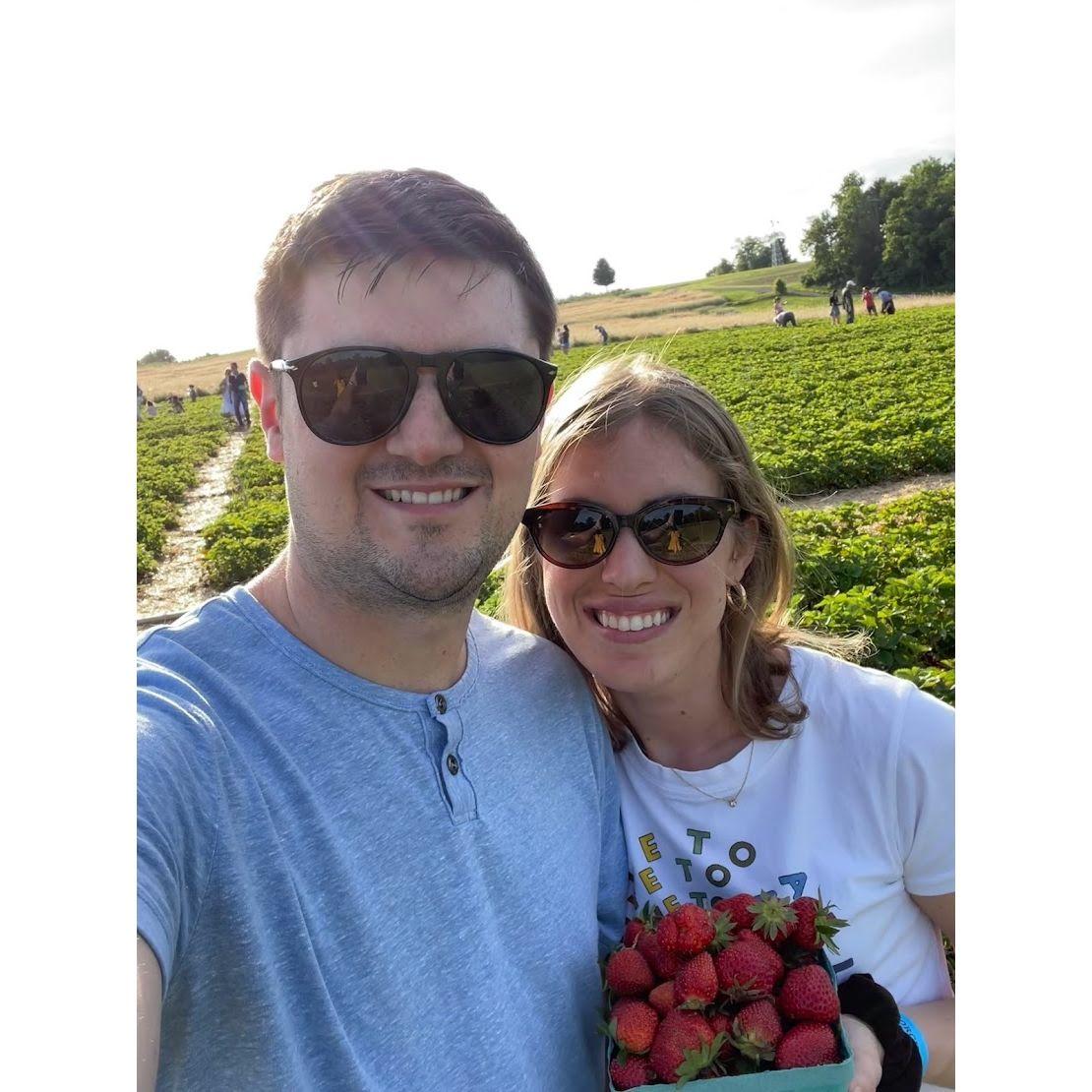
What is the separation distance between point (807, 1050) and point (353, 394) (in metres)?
1.33

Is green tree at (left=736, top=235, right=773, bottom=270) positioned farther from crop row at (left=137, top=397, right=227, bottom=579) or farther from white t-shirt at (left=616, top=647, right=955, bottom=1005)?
white t-shirt at (left=616, top=647, right=955, bottom=1005)

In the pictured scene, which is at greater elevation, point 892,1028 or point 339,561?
point 339,561

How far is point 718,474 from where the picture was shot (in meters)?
2.03

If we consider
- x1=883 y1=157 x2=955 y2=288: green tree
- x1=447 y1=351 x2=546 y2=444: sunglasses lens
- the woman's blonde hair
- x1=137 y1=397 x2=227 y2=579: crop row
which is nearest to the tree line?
x1=883 y1=157 x2=955 y2=288: green tree

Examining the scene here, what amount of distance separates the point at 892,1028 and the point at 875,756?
505 millimetres

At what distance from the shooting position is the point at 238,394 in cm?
2544

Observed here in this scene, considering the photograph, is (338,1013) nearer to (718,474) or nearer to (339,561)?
(339,561)

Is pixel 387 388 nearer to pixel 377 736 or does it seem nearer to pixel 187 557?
pixel 377 736

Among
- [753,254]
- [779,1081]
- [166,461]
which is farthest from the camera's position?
[753,254]

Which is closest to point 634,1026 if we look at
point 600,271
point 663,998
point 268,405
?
point 663,998

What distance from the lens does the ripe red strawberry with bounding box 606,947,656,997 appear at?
160 cm

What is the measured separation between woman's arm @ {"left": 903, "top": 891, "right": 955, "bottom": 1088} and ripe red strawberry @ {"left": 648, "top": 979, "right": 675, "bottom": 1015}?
63cm
